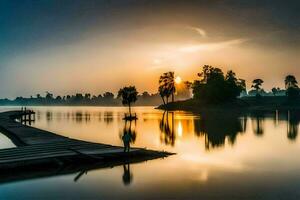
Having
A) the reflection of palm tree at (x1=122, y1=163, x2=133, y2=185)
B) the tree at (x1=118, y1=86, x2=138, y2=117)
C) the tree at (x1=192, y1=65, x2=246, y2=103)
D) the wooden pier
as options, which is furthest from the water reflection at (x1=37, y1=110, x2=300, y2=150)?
the tree at (x1=192, y1=65, x2=246, y2=103)

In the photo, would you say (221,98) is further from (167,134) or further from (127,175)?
(127,175)

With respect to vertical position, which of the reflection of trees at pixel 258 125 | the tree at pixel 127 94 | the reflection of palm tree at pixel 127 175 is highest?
the tree at pixel 127 94

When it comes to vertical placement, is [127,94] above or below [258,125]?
above

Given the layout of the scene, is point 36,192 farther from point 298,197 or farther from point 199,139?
point 199,139

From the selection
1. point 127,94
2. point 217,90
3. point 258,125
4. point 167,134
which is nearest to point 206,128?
point 167,134

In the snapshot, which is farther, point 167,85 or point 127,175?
point 167,85

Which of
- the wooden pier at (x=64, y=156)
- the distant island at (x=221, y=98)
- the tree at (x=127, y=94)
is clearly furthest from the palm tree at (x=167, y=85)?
the wooden pier at (x=64, y=156)

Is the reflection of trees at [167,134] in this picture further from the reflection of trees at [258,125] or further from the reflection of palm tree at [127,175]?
the reflection of palm tree at [127,175]

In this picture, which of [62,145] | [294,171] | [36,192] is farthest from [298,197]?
[62,145]

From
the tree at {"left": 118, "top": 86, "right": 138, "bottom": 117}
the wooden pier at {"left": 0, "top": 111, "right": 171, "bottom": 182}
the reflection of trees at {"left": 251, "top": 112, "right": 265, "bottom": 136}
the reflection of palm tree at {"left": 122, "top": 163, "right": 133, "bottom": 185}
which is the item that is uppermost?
the tree at {"left": 118, "top": 86, "right": 138, "bottom": 117}

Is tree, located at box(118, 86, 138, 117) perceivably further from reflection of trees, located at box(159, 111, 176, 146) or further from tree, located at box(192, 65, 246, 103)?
tree, located at box(192, 65, 246, 103)

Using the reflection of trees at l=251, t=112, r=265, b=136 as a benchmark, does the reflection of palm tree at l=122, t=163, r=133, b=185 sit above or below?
below

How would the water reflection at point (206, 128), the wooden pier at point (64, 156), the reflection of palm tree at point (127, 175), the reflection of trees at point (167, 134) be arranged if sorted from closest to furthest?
the reflection of palm tree at point (127, 175), the wooden pier at point (64, 156), the reflection of trees at point (167, 134), the water reflection at point (206, 128)

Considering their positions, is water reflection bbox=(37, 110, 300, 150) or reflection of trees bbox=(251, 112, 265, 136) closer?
water reflection bbox=(37, 110, 300, 150)
